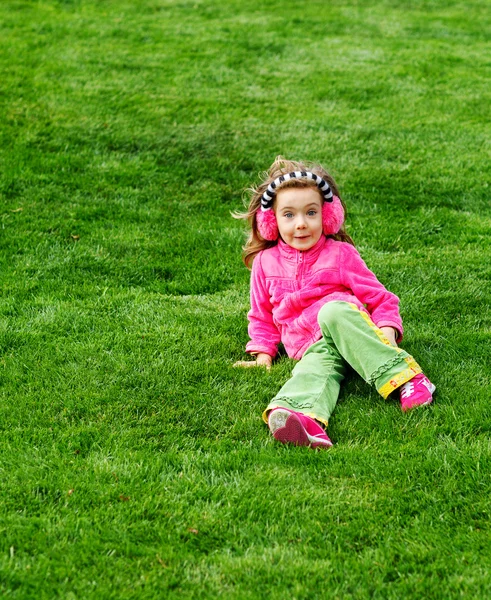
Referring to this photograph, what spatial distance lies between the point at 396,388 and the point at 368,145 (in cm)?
426

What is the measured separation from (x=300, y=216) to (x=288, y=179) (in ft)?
0.69

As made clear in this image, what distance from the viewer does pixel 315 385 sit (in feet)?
13.2

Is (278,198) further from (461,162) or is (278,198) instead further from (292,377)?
(461,162)

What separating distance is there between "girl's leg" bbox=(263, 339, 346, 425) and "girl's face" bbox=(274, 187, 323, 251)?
590 mm

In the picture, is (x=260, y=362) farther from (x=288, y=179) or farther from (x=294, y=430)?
(x=288, y=179)

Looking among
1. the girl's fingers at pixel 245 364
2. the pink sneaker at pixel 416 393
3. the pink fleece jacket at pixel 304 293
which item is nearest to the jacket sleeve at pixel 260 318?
the pink fleece jacket at pixel 304 293

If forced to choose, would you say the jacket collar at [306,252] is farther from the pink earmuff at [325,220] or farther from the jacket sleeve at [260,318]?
the jacket sleeve at [260,318]

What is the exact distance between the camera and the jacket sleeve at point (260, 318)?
15.1 ft

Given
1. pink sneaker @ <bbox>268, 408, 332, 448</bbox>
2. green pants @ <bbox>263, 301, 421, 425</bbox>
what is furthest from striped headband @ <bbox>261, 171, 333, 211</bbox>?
pink sneaker @ <bbox>268, 408, 332, 448</bbox>

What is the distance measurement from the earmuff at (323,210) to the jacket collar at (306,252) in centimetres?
8

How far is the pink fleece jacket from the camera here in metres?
4.46

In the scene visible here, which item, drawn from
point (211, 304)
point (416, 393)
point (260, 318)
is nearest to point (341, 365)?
point (416, 393)

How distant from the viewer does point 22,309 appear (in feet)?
16.9

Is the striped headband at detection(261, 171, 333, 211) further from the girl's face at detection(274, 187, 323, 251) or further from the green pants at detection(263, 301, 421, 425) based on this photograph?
the green pants at detection(263, 301, 421, 425)
